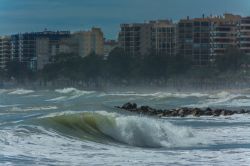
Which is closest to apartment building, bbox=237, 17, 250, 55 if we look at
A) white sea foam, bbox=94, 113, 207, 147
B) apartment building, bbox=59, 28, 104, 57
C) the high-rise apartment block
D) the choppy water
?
the high-rise apartment block

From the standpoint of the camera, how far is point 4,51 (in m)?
184

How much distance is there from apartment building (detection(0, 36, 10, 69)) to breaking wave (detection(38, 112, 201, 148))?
156 m

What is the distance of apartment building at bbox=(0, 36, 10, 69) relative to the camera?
17788 centimetres

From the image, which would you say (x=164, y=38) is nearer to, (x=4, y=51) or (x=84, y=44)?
(x=84, y=44)

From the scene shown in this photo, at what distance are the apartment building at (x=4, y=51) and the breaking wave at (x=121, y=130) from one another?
156 metres

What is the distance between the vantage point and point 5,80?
6171 inches

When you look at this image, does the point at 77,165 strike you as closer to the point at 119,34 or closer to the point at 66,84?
the point at 66,84

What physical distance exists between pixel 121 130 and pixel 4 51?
16893 centimetres

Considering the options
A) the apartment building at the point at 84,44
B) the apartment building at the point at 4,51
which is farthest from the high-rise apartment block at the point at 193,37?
the apartment building at the point at 4,51

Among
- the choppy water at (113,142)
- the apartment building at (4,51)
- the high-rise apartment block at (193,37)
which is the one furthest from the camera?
the apartment building at (4,51)

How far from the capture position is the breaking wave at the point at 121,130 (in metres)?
18.4

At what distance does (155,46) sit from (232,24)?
19.5m

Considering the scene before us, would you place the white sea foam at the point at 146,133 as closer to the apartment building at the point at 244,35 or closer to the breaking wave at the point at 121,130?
the breaking wave at the point at 121,130

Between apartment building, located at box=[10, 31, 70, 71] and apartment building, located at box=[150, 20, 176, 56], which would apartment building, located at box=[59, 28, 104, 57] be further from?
apartment building, located at box=[150, 20, 176, 56]
